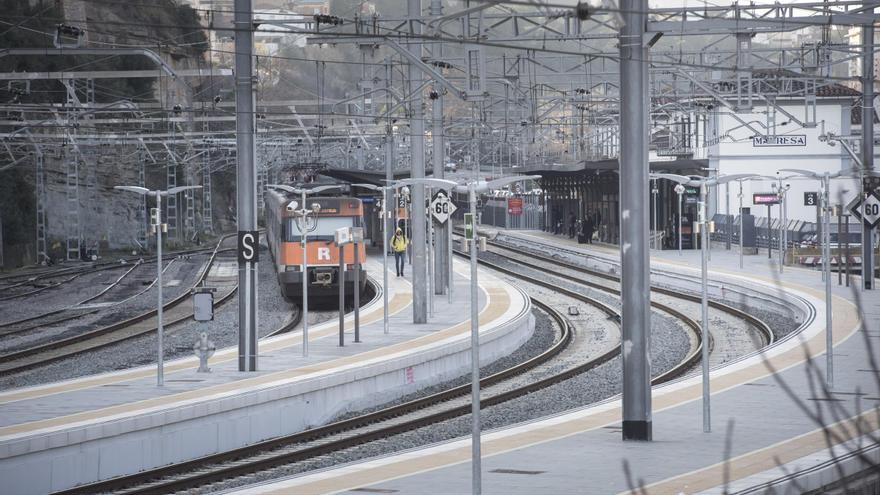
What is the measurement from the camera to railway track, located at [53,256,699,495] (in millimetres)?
14406

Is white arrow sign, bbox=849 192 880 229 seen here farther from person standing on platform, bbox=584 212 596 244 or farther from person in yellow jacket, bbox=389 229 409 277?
person standing on platform, bbox=584 212 596 244

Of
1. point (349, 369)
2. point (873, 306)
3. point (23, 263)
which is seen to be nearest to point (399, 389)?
point (349, 369)

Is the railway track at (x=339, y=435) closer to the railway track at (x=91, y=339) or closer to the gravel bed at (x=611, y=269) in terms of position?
the gravel bed at (x=611, y=269)

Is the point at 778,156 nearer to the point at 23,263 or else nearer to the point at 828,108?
the point at 828,108

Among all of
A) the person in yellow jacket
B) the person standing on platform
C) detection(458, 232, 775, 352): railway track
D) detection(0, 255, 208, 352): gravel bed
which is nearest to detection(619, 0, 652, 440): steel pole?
detection(458, 232, 775, 352): railway track

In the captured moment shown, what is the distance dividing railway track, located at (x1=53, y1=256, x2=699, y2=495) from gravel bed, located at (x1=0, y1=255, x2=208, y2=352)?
445 inches

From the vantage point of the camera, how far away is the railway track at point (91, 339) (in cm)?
2536

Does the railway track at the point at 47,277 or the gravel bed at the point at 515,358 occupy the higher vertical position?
the railway track at the point at 47,277

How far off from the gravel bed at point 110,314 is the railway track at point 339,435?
1130 cm

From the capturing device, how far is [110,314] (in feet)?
115

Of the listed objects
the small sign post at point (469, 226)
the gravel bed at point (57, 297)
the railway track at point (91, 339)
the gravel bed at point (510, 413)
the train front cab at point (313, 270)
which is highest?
the small sign post at point (469, 226)

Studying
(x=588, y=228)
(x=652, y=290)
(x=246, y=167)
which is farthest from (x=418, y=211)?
(x=588, y=228)

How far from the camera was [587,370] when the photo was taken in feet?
80.1

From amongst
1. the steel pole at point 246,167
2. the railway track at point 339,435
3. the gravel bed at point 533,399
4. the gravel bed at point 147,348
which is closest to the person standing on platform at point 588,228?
the gravel bed at point 147,348
